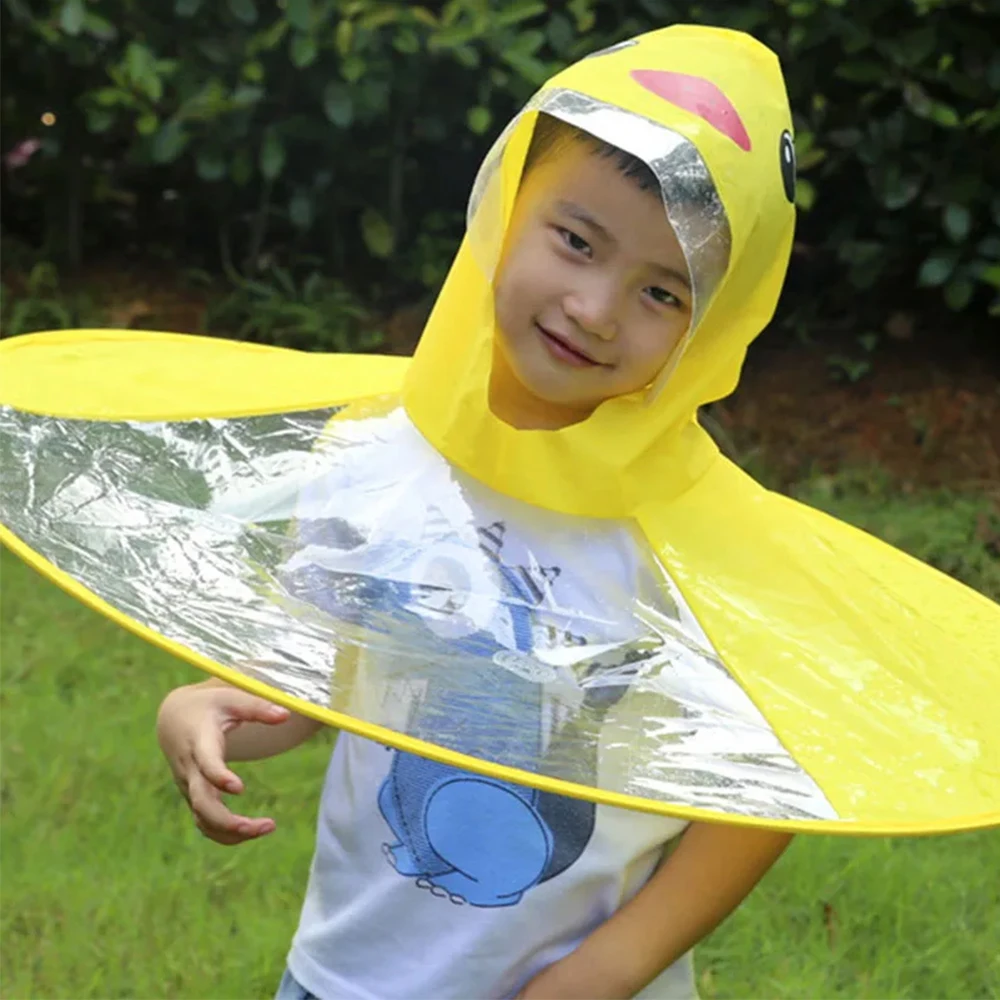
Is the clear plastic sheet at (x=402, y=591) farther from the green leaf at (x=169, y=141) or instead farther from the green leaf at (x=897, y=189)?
the green leaf at (x=169, y=141)

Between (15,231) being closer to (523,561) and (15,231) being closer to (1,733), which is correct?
(1,733)

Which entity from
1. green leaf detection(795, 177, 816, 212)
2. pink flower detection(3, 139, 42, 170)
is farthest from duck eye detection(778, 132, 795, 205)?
pink flower detection(3, 139, 42, 170)

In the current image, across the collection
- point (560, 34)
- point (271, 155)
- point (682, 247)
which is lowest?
point (271, 155)

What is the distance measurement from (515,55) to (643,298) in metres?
2.37

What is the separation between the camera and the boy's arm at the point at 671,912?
124 cm

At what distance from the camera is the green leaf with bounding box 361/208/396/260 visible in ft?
13.0

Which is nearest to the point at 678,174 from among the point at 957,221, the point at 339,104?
the point at 957,221

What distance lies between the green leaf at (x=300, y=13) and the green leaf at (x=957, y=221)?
155 cm

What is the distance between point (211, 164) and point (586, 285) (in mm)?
2792

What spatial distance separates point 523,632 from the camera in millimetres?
1164

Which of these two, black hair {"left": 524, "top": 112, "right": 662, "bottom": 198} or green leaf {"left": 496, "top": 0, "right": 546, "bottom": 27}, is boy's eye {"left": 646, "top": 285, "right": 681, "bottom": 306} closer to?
black hair {"left": 524, "top": 112, "right": 662, "bottom": 198}

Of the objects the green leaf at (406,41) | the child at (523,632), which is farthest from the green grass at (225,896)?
the green leaf at (406,41)

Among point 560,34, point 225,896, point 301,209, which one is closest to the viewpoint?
point 225,896

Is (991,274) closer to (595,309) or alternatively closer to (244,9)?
(244,9)
